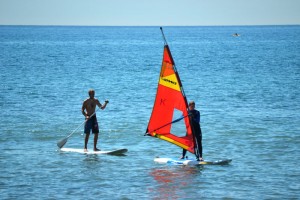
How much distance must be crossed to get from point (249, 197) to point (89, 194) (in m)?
3.81

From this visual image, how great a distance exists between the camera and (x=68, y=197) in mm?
17219

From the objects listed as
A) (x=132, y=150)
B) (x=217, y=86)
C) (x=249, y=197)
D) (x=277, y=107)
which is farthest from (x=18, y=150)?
(x=217, y=86)

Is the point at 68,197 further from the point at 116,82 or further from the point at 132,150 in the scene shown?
the point at 116,82

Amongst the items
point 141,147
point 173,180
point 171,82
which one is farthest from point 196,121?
point 141,147

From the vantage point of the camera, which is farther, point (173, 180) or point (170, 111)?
point (170, 111)

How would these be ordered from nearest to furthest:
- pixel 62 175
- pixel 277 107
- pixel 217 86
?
pixel 62 175 < pixel 277 107 < pixel 217 86

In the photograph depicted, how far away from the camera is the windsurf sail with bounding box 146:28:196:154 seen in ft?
66.4

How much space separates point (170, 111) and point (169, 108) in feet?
0.30

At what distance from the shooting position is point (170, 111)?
20.8 metres

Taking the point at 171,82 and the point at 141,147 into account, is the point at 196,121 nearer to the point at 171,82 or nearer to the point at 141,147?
the point at 171,82

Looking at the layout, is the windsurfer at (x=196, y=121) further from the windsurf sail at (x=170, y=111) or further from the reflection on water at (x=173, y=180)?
the reflection on water at (x=173, y=180)

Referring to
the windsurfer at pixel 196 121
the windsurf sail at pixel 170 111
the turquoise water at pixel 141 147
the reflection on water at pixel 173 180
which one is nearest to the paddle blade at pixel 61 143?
the turquoise water at pixel 141 147

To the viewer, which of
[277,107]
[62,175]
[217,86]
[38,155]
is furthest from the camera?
[217,86]

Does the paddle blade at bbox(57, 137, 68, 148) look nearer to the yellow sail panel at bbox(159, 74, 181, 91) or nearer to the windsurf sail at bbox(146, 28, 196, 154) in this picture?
the windsurf sail at bbox(146, 28, 196, 154)
